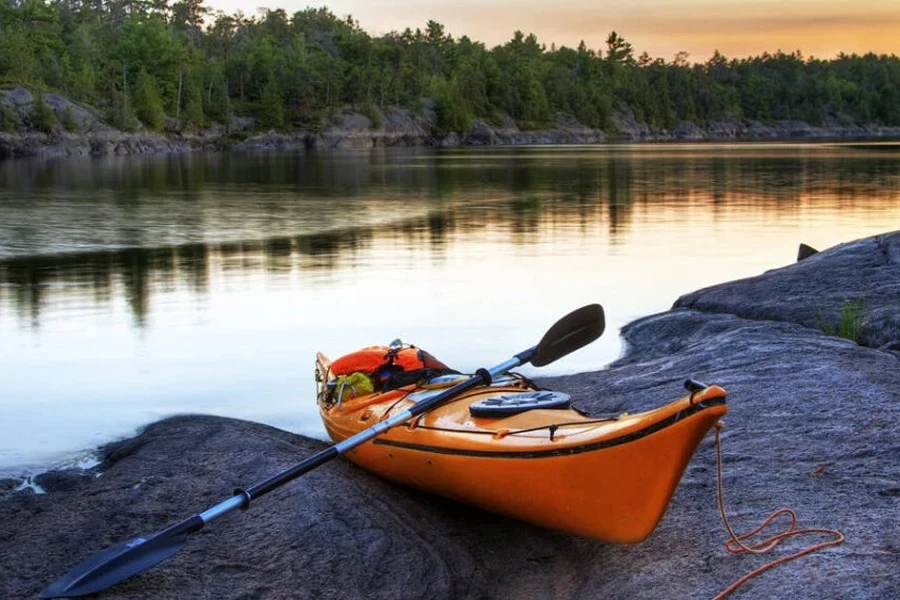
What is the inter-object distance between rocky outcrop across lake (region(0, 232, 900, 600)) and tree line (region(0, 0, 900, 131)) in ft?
273

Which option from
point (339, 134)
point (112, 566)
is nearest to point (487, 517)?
point (112, 566)

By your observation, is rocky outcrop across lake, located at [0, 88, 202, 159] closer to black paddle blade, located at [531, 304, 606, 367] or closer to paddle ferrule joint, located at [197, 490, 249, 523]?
black paddle blade, located at [531, 304, 606, 367]

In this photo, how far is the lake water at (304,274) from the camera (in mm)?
10859

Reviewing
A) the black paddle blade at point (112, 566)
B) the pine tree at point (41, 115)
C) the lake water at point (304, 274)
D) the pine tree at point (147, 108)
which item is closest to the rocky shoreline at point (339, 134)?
the pine tree at point (41, 115)

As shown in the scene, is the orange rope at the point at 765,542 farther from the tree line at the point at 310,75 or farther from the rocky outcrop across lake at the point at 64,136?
the tree line at the point at 310,75

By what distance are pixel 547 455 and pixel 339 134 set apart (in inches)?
4269

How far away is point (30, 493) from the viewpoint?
7.48m

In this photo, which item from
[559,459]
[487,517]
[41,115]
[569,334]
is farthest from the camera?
[41,115]

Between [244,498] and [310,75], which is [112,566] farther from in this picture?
[310,75]

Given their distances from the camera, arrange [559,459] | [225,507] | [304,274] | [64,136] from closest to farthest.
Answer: [559,459], [225,507], [304,274], [64,136]

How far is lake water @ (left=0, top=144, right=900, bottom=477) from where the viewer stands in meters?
10.9

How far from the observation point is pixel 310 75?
119m

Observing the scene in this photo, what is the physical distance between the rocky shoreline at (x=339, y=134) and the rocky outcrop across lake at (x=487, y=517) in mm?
73160

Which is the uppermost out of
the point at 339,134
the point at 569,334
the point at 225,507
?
the point at 339,134
